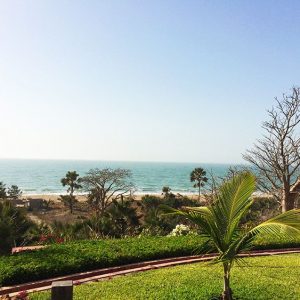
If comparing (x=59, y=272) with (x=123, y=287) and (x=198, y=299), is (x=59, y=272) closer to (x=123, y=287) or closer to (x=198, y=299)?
(x=123, y=287)

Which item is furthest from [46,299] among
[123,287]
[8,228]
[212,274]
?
[8,228]

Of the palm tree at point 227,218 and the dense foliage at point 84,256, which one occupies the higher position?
the palm tree at point 227,218

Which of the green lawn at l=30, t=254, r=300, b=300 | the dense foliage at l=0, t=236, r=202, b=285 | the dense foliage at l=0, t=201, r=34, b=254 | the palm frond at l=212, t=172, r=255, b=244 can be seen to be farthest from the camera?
the dense foliage at l=0, t=201, r=34, b=254

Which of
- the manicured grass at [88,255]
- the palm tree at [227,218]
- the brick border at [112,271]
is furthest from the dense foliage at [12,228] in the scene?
the palm tree at [227,218]

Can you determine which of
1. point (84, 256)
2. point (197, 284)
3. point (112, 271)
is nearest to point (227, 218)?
point (197, 284)

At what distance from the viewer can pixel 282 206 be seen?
2053cm

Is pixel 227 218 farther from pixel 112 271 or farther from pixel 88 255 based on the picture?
pixel 88 255

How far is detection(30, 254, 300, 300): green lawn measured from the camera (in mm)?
7211

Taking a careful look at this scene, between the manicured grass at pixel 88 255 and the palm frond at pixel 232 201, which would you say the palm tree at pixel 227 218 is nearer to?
the palm frond at pixel 232 201

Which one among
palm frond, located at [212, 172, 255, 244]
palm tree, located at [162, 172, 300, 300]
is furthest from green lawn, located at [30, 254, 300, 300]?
palm frond, located at [212, 172, 255, 244]

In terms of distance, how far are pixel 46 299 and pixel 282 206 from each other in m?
16.6

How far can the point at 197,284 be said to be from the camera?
788cm

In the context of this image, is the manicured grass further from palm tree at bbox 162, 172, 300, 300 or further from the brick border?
palm tree at bbox 162, 172, 300, 300

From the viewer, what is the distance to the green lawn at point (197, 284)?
7.21m
